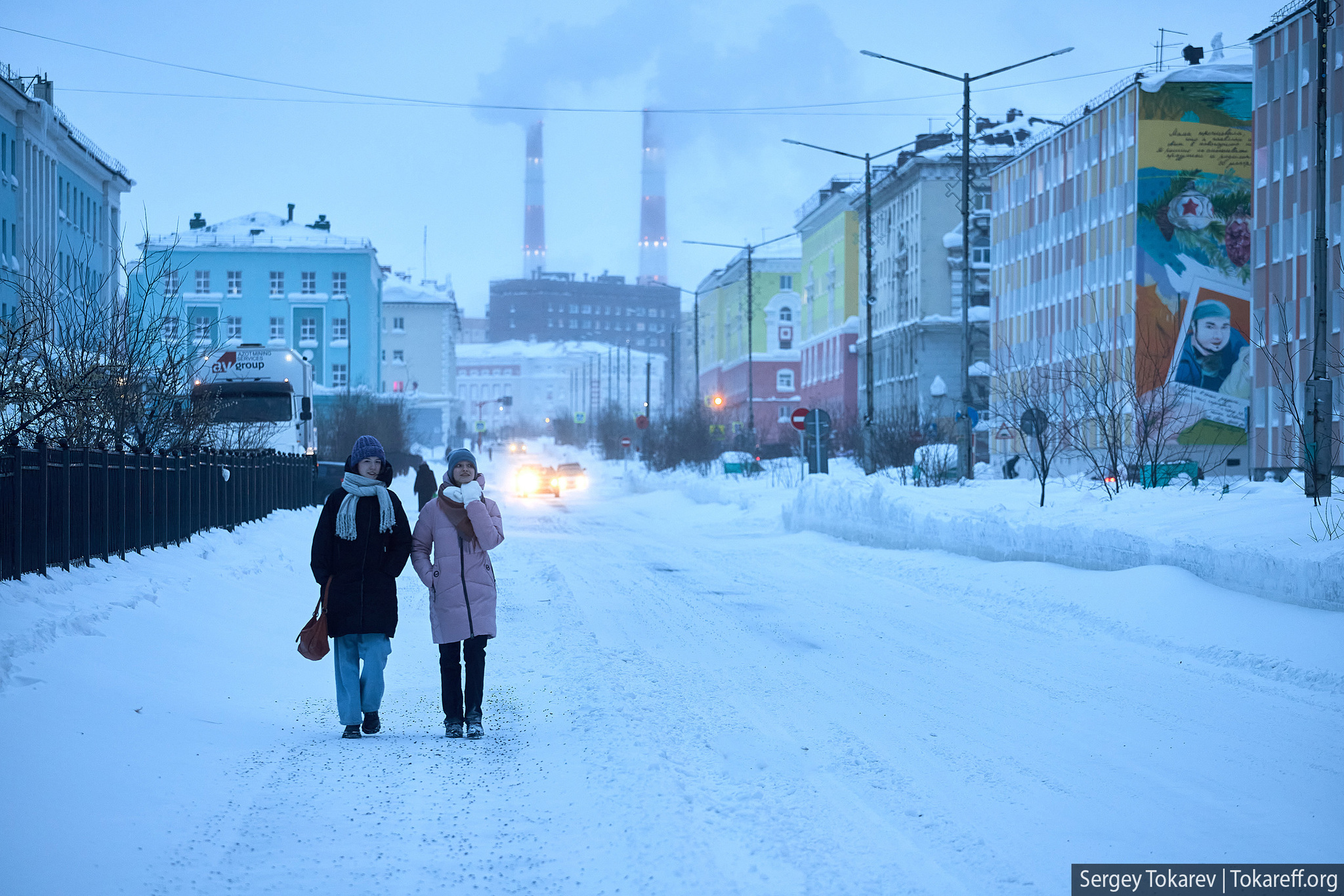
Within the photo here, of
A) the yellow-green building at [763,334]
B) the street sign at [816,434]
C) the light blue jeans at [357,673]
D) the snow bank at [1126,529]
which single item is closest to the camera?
the light blue jeans at [357,673]

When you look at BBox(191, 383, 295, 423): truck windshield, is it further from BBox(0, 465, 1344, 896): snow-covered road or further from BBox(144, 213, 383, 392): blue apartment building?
BBox(144, 213, 383, 392): blue apartment building

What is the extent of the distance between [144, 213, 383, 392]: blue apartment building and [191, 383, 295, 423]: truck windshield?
61.9m

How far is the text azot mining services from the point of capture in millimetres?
5227

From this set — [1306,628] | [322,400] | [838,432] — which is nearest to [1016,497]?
[1306,628]

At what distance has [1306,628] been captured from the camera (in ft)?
34.8

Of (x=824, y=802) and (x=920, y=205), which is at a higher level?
(x=920, y=205)

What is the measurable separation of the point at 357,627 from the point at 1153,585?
819cm

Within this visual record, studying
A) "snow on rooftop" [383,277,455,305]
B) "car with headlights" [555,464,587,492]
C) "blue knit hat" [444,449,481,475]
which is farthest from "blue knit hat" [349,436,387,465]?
"snow on rooftop" [383,277,455,305]

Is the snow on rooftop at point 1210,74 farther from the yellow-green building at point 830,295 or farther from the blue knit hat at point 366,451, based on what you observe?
the blue knit hat at point 366,451

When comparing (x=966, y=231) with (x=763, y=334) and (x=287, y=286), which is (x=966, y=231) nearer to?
(x=287, y=286)

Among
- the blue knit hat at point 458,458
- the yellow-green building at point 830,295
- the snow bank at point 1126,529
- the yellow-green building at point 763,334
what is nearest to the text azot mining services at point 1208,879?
the blue knit hat at point 458,458

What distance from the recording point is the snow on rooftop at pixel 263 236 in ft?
324

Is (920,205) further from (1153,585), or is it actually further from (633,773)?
(633,773)

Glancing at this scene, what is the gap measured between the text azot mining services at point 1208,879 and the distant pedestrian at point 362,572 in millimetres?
4231
